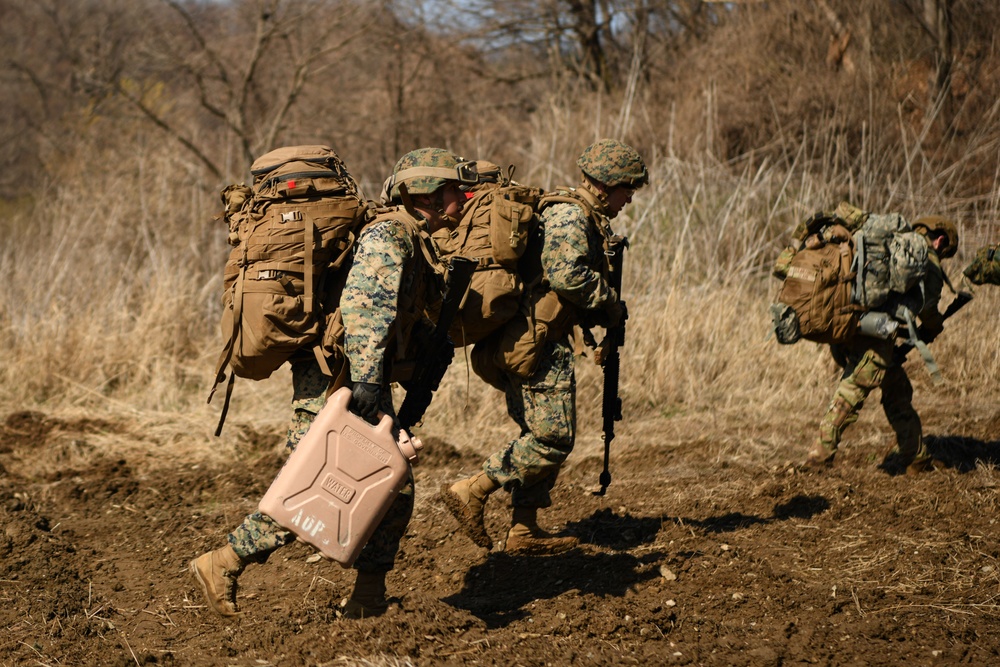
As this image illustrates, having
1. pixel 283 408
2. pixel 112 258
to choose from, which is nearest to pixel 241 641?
pixel 283 408

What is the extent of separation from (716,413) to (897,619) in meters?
3.71

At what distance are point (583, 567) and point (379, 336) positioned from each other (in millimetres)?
1711

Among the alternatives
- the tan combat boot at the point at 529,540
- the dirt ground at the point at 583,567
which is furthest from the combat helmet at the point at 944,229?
the tan combat boot at the point at 529,540

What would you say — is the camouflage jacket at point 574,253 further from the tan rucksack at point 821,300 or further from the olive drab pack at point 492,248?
the tan rucksack at point 821,300

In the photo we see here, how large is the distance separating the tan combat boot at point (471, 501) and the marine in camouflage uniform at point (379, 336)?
85 centimetres

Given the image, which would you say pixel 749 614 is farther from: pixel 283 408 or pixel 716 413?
pixel 283 408

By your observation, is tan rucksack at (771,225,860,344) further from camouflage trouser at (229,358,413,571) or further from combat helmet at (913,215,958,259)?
camouflage trouser at (229,358,413,571)

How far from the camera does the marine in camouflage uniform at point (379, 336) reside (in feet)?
11.2

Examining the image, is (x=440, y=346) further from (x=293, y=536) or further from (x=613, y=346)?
(x=613, y=346)

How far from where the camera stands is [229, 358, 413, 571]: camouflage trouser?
3.57 meters

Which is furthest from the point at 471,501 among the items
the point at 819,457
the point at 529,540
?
the point at 819,457

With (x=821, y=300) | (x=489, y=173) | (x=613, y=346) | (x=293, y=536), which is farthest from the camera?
(x=821, y=300)

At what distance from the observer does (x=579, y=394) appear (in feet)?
24.8

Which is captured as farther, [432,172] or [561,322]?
[561,322]
